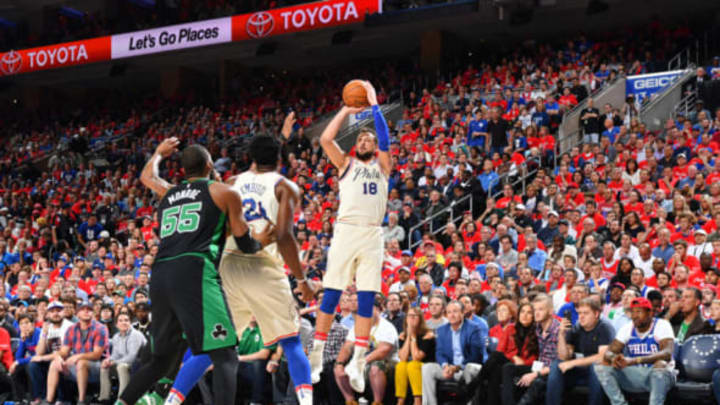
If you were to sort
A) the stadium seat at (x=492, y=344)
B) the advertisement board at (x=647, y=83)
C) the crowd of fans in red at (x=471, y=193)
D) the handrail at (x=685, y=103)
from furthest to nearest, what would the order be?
1. the advertisement board at (x=647, y=83)
2. the handrail at (x=685, y=103)
3. the crowd of fans in red at (x=471, y=193)
4. the stadium seat at (x=492, y=344)

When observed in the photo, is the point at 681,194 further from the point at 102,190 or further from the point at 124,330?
the point at 102,190

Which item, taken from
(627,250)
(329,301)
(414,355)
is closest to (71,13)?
(627,250)

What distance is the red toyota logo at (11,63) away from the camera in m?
29.9

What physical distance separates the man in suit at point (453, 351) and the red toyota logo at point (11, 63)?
23.8 meters

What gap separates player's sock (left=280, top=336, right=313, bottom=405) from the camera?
21.0ft

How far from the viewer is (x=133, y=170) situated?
83.2ft

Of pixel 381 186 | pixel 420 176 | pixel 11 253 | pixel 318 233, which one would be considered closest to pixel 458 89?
pixel 420 176

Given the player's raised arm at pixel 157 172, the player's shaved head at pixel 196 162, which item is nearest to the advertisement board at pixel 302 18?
the player's raised arm at pixel 157 172

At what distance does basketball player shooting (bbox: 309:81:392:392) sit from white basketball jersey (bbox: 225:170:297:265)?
107 centimetres

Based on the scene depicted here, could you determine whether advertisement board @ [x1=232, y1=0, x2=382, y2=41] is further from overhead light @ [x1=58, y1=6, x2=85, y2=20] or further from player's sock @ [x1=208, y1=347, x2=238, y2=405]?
player's sock @ [x1=208, y1=347, x2=238, y2=405]

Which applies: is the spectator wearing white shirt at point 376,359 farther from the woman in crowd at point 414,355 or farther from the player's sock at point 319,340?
the player's sock at point 319,340

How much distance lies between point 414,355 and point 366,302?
294 cm

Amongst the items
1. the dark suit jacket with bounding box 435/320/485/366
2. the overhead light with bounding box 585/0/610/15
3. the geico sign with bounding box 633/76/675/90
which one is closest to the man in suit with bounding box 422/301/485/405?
the dark suit jacket with bounding box 435/320/485/366

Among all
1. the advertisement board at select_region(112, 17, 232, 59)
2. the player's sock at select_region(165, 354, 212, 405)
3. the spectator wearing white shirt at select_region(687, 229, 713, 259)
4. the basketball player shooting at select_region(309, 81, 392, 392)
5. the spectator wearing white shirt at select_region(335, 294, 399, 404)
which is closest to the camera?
the player's sock at select_region(165, 354, 212, 405)
